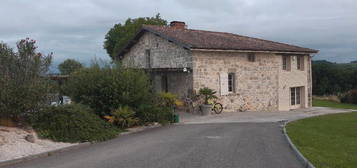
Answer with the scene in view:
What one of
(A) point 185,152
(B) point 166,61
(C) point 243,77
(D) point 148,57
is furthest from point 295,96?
(A) point 185,152

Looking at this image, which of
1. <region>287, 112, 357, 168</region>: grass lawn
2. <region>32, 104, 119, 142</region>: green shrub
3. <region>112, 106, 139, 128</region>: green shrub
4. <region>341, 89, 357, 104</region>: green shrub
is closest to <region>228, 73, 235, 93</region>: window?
<region>287, 112, 357, 168</region>: grass lawn

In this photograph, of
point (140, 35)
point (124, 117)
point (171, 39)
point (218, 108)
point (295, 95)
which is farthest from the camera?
point (295, 95)

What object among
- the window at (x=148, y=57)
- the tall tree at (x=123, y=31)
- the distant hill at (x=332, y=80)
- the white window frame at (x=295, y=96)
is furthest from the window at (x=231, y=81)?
the distant hill at (x=332, y=80)

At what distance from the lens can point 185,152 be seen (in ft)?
30.3

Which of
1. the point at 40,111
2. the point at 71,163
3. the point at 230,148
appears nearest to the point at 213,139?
the point at 230,148

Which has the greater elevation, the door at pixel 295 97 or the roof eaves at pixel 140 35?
the roof eaves at pixel 140 35

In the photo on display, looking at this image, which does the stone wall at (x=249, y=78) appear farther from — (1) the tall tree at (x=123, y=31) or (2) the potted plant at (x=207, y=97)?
(1) the tall tree at (x=123, y=31)

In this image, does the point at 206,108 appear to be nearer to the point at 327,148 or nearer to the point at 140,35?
the point at 140,35

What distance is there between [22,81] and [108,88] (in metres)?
3.40

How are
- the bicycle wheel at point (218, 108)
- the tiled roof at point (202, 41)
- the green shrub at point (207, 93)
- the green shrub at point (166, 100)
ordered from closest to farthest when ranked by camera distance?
the green shrub at point (166, 100) → the green shrub at point (207, 93) → the tiled roof at point (202, 41) → the bicycle wheel at point (218, 108)

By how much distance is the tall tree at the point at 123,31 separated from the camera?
3758 centimetres

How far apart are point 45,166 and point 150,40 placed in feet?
51.3

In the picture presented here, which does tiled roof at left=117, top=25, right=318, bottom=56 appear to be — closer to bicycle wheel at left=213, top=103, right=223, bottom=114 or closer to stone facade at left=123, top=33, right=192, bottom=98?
stone facade at left=123, top=33, right=192, bottom=98

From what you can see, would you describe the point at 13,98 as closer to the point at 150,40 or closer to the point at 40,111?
the point at 40,111
